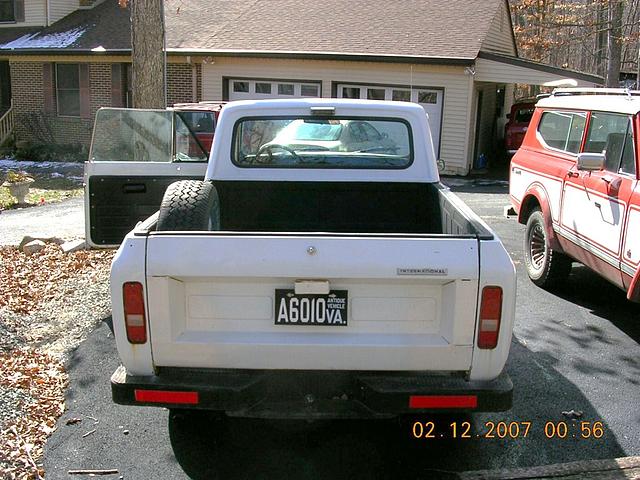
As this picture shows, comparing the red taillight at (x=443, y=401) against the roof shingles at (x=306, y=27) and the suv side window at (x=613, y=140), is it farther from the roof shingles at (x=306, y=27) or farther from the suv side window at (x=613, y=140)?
the roof shingles at (x=306, y=27)

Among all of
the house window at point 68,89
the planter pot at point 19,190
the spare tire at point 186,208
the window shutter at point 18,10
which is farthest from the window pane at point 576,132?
the window shutter at point 18,10

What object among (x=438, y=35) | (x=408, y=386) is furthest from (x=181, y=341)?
(x=438, y=35)

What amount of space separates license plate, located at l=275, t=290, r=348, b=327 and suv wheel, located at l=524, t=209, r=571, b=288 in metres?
4.20

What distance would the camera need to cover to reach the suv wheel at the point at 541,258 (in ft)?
22.3

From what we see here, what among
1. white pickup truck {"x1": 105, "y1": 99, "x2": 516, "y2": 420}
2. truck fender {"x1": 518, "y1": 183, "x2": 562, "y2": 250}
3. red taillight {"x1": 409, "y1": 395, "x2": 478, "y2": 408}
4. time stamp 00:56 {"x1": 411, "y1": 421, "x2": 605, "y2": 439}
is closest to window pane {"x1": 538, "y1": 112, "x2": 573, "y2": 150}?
truck fender {"x1": 518, "y1": 183, "x2": 562, "y2": 250}

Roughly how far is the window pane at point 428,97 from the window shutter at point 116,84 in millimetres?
9421

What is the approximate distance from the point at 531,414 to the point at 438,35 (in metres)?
15.3

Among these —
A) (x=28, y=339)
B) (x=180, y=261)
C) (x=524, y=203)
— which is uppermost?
(x=180, y=261)

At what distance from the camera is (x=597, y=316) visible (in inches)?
243

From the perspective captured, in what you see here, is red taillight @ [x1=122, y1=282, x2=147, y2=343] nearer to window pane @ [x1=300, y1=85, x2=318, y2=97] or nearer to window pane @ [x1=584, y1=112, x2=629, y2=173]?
window pane @ [x1=584, y1=112, x2=629, y2=173]

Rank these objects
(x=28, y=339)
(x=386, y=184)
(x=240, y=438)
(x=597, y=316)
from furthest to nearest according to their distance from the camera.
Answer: (x=597, y=316) < (x=28, y=339) < (x=386, y=184) < (x=240, y=438)

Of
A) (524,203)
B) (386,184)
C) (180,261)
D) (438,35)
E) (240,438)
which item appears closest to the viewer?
(180,261)

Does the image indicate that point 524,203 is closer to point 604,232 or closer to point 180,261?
point 604,232

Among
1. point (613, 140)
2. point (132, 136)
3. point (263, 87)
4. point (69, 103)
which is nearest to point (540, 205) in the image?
point (613, 140)
